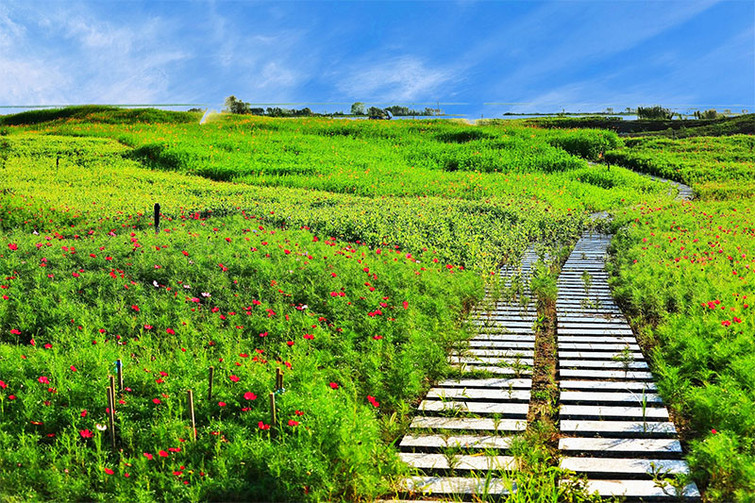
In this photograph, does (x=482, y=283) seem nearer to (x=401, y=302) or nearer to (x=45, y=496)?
→ (x=401, y=302)

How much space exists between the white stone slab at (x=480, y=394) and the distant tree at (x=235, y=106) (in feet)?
176

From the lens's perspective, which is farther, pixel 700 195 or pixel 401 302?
pixel 700 195

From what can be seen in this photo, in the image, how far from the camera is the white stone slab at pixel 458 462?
4.84 meters

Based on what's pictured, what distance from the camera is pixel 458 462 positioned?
4.95 metres

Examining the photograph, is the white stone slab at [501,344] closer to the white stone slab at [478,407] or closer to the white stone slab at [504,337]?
the white stone slab at [504,337]

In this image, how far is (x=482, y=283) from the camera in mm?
10281

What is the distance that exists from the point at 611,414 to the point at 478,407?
4.37 ft

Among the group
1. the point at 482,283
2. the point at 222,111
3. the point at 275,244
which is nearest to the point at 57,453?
the point at 275,244

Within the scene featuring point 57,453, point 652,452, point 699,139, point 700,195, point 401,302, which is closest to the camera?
point 57,453

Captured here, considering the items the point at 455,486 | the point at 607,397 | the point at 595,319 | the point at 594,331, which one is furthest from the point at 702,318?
the point at 455,486

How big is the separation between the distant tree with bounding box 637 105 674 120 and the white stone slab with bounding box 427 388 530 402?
7360 centimetres

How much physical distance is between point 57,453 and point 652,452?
509 cm

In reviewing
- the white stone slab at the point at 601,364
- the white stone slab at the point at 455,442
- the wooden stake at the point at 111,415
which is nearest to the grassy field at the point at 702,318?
the white stone slab at the point at 601,364

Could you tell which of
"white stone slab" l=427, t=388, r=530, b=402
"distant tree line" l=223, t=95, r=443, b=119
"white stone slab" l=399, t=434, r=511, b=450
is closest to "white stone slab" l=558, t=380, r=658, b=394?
"white stone slab" l=427, t=388, r=530, b=402
